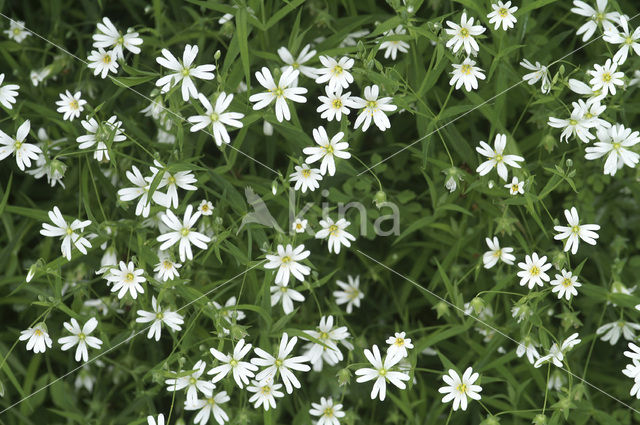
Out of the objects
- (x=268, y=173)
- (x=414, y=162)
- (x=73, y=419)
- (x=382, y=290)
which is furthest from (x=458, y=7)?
(x=73, y=419)

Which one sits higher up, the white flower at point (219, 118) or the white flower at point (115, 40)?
the white flower at point (115, 40)

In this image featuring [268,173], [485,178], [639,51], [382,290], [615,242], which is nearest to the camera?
[639,51]

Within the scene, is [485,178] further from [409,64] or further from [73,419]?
[73,419]

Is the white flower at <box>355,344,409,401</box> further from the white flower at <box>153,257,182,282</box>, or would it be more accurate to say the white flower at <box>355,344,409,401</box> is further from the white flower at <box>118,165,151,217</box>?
the white flower at <box>118,165,151,217</box>

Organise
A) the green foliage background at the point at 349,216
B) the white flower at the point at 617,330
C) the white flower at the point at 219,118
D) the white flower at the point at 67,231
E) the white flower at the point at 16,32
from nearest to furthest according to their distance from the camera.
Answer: the white flower at the point at 219,118 < the white flower at the point at 67,231 < the green foliage background at the point at 349,216 < the white flower at the point at 617,330 < the white flower at the point at 16,32

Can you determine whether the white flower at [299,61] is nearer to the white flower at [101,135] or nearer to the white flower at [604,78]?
the white flower at [101,135]

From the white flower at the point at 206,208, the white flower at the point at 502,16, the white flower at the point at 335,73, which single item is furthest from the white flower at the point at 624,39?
the white flower at the point at 206,208
